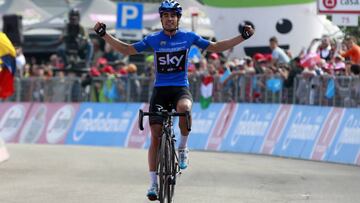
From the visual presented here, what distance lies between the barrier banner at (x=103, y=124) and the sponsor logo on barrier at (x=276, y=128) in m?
4.32

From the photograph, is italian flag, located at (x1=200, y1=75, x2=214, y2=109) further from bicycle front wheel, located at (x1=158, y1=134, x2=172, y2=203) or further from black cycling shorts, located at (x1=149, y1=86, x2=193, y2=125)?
bicycle front wheel, located at (x1=158, y1=134, x2=172, y2=203)

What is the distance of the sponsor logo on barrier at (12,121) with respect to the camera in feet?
92.5

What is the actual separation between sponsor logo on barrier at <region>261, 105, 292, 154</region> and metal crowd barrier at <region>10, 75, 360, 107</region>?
22cm

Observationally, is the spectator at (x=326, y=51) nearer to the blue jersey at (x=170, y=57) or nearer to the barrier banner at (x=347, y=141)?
the barrier banner at (x=347, y=141)

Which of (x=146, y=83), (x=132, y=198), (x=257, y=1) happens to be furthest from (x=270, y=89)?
(x=132, y=198)

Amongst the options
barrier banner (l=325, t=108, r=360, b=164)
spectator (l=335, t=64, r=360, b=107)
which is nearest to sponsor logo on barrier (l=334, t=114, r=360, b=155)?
barrier banner (l=325, t=108, r=360, b=164)

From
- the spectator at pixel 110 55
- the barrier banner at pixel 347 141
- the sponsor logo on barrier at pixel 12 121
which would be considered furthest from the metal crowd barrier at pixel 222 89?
the spectator at pixel 110 55

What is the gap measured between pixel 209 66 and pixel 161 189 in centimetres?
1361

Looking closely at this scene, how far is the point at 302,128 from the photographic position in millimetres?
22031

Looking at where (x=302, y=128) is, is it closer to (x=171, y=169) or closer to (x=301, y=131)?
(x=301, y=131)

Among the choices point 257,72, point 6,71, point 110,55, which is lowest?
point 110,55

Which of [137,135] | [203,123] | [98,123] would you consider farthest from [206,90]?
[98,123]

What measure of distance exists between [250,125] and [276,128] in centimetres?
89

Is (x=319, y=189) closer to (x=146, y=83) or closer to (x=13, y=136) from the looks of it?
(x=146, y=83)
